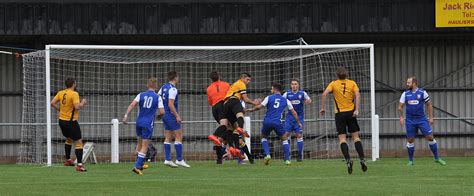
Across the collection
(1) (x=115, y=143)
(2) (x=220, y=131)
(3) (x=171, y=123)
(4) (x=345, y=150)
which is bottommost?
(1) (x=115, y=143)

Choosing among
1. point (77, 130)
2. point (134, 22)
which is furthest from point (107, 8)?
point (77, 130)

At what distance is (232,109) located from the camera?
83.2 feet

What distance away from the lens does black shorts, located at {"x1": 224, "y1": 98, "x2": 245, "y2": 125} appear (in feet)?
82.9

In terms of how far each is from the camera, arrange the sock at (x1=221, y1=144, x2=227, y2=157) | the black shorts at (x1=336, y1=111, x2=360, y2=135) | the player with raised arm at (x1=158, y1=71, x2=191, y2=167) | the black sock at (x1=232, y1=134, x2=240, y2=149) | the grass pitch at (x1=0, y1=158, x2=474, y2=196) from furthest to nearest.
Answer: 1. the sock at (x1=221, y1=144, x2=227, y2=157)
2. the black sock at (x1=232, y1=134, x2=240, y2=149)
3. the player with raised arm at (x1=158, y1=71, x2=191, y2=167)
4. the black shorts at (x1=336, y1=111, x2=360, y2=135)
5. the grass pitch at (x1=0, y1=158, x2=474, y2=196)

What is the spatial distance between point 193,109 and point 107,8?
185 inches

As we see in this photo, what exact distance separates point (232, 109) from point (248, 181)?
6.99 m

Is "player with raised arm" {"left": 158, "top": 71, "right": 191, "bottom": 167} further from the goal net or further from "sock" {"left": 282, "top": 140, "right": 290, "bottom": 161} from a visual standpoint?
the goal net

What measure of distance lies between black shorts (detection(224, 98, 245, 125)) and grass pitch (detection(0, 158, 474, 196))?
1.84 metres

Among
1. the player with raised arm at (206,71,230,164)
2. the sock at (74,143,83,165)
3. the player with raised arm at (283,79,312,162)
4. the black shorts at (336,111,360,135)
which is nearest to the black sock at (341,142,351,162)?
the black shorts at (336,111,360,135)

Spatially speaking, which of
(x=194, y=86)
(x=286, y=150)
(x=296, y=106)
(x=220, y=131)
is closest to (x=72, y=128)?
(x=220, y=131)

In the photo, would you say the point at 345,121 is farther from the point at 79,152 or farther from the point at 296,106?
the point at 296,106

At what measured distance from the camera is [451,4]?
3531cm

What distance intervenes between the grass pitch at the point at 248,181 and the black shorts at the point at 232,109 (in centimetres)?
184

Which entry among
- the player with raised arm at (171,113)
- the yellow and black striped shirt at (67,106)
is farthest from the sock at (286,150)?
the yellow and black striped shirt at (67,106)
